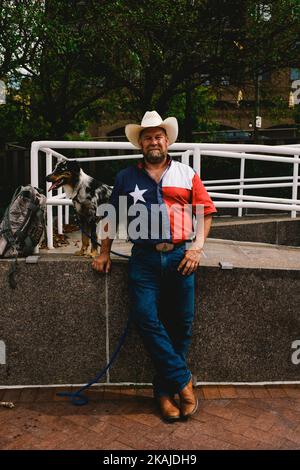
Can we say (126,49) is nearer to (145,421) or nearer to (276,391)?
(276,391)

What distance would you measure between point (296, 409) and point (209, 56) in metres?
12.9

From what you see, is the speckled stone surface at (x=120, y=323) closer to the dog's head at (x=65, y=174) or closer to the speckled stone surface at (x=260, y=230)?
the dog's head at (x=65, y=174)

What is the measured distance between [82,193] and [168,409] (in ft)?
6.06

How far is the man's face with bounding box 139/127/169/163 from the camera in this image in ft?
12.2

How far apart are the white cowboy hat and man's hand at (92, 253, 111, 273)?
0.90 meters

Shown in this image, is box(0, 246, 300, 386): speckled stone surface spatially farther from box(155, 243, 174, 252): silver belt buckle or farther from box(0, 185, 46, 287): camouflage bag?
box(155, 243, 174, 252): silver belt buckle

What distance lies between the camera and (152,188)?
374 centimetres

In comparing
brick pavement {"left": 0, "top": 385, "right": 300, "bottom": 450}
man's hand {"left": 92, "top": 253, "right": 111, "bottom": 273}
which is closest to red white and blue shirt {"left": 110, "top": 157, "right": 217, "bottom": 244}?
man's hand {"left": 92, "top": 253, "right": 111, "bottom": 273}

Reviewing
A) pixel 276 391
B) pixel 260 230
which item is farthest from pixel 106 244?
pixel 260 230

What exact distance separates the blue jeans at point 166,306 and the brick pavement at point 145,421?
306 mm

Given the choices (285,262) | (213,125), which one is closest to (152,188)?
(285,262)

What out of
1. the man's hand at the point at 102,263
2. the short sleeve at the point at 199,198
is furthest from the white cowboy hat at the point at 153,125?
the man's hand at the point at 102,263

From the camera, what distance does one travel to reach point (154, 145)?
3.72m

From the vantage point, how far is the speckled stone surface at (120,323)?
13.7 ft
